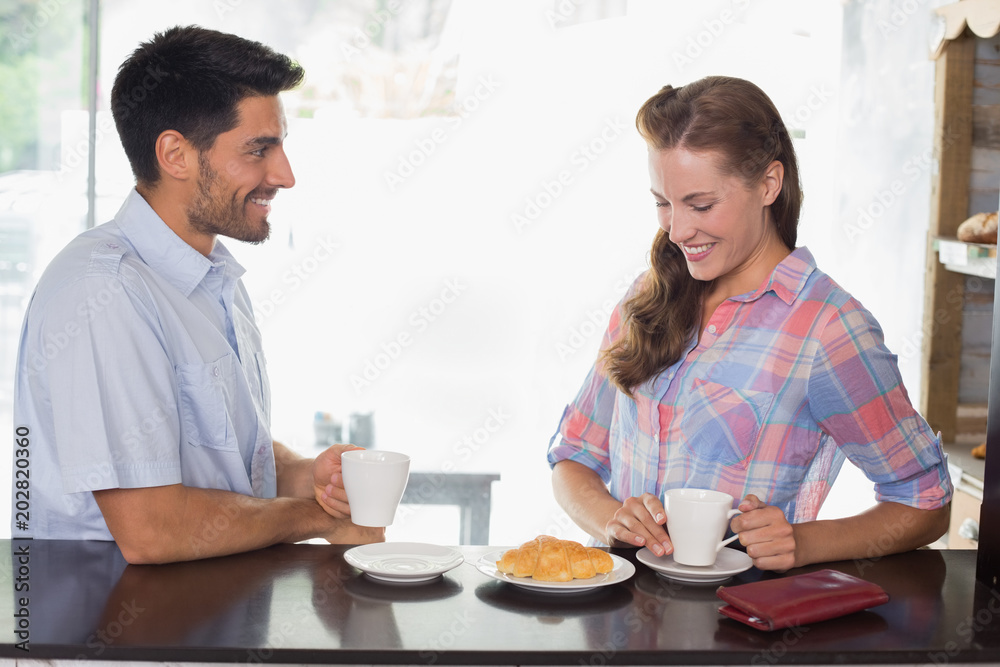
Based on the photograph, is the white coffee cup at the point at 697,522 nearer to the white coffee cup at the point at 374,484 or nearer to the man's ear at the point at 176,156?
the white coffee cup at the point at 374,484

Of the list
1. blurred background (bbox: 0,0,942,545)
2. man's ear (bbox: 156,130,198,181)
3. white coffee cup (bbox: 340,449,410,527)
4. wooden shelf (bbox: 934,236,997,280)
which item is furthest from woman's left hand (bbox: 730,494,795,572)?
blurred background (bbox: 0,0,942,545)

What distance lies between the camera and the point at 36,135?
314cm

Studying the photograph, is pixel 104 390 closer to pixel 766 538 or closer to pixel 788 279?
pixel 766 538

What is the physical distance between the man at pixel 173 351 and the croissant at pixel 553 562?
363 mm

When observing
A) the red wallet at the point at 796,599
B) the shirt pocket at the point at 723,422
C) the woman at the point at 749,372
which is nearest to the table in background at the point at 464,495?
the woman at the point at 749,372

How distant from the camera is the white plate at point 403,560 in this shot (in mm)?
1235

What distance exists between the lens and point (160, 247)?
152 centimetres

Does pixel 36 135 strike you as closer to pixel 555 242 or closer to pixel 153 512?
pixel 555 242

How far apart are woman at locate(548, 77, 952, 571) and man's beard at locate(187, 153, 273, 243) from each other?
69cm

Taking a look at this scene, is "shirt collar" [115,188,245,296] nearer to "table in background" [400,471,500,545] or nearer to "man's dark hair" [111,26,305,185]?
"man's dark hair" [111,26,305,185]

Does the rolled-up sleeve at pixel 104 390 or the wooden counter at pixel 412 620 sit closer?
the wooden counter at pixel 412 620

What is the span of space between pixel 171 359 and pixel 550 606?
2.23 ft

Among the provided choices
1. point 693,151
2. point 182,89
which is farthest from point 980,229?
point 182,89

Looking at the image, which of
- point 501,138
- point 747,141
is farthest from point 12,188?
point 747,141
